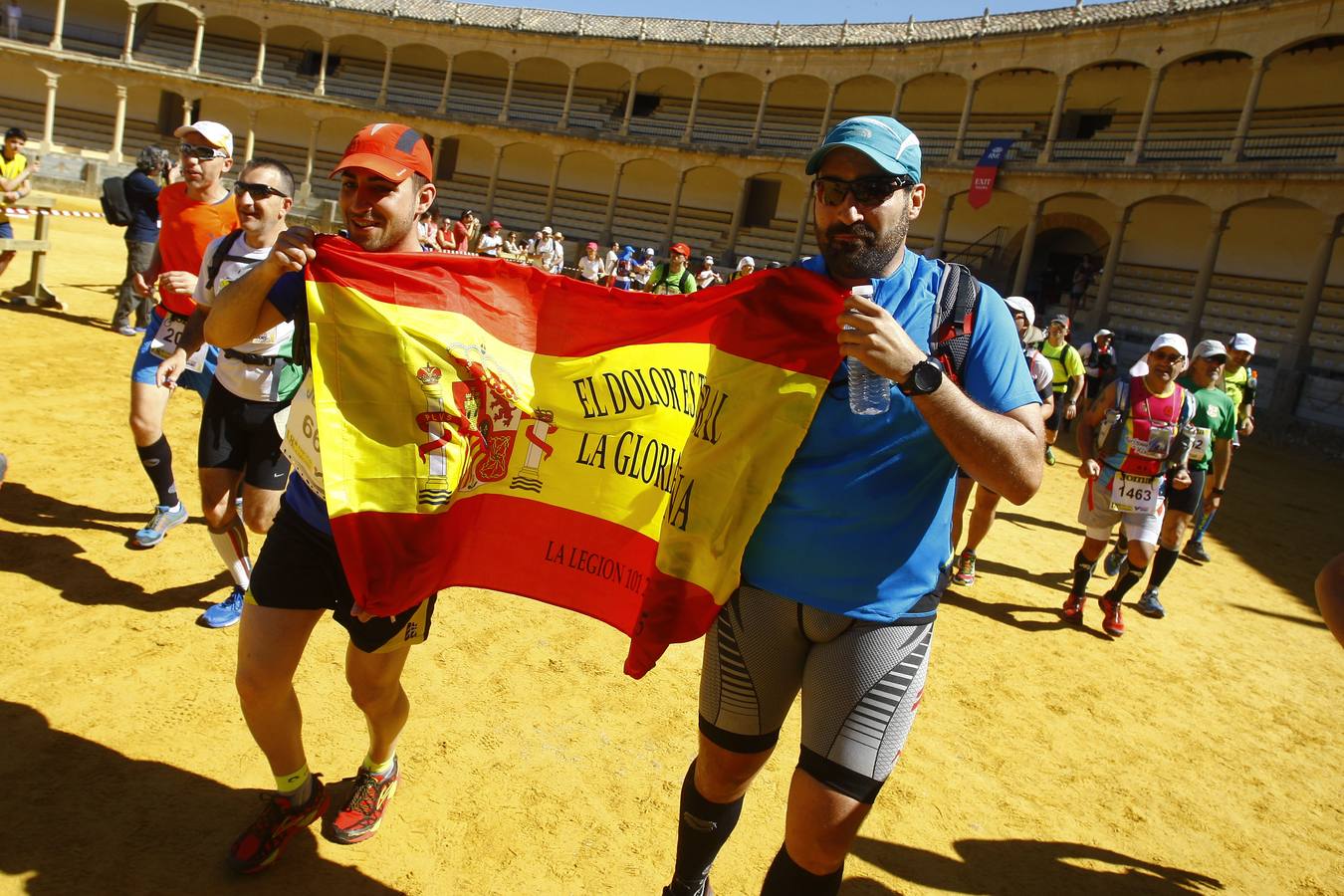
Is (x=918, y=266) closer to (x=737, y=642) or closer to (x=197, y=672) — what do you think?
(x=737, y=642)

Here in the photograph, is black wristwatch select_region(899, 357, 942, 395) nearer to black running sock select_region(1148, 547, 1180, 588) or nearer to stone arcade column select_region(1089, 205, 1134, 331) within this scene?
black running sock select_region(1148, 547, 1180, 588)

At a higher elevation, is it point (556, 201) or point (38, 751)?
point (556, 201)

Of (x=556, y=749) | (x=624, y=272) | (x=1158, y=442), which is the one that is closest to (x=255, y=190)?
(x=556, y=749)

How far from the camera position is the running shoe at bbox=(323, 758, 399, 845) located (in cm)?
297

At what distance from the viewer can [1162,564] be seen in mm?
7223

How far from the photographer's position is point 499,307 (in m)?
2.91

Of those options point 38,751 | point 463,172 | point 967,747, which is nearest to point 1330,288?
point 967,747

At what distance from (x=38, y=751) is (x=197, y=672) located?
28.5 inches

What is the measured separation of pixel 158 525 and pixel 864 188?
15.6ft

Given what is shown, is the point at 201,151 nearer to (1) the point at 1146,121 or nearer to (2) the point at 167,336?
(2) the point at 167,336

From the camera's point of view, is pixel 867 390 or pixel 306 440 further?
pixel 306 440

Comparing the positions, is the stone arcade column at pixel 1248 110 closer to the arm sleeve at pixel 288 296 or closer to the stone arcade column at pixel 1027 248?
the stone arcade column at pixel 1027 248

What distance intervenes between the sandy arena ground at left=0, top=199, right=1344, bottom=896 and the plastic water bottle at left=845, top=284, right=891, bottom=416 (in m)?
1.91

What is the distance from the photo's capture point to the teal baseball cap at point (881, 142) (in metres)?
2.07
